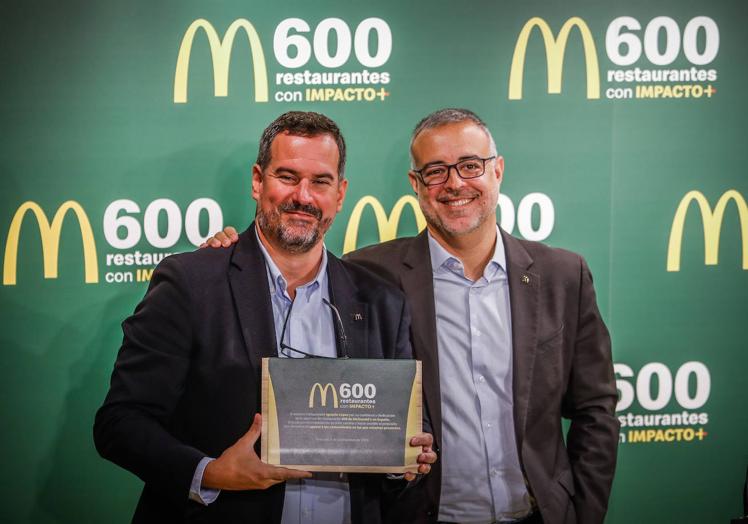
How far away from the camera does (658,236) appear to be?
118 inches

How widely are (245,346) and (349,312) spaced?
0.33 m

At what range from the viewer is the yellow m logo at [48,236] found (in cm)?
282

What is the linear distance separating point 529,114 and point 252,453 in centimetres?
194

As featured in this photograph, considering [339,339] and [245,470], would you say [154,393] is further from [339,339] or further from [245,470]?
[339,339]

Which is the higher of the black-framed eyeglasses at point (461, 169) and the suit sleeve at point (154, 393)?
the black-framed eyeglasses at point (461, 169)

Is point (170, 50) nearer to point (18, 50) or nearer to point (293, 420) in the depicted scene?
point (18, 50)

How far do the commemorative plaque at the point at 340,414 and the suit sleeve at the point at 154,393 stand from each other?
244 millimetres

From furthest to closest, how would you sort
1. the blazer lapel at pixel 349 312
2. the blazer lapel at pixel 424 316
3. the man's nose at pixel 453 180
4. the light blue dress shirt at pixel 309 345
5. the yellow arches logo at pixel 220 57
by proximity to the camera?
1. the yellow arches logo at pixel 220 57
2. the man's nose at pixel 453 180
3. the blazer lapel at pixel 424 316
4. the blazer lapel at pixel 349 312
5. the light blue dress shirt at pixel 309 345

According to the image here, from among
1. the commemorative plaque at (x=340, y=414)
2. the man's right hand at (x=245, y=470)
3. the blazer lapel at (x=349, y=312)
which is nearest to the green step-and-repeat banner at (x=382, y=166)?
the blazer lapel at (x=349, y=312)

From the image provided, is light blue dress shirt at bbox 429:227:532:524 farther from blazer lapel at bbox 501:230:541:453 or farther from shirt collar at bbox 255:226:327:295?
shirt collar at bbox 255:226:327:295

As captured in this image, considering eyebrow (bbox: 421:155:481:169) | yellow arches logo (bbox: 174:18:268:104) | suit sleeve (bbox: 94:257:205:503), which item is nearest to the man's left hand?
suit sleeve (bbox: 94:257:205:503)

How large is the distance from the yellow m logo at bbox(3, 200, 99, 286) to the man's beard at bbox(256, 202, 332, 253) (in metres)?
1.23

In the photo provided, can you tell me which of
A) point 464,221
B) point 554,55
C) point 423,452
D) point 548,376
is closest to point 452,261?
point 464,221

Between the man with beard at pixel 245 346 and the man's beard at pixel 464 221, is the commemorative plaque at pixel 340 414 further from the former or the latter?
the man's beard at pixel 464 221
